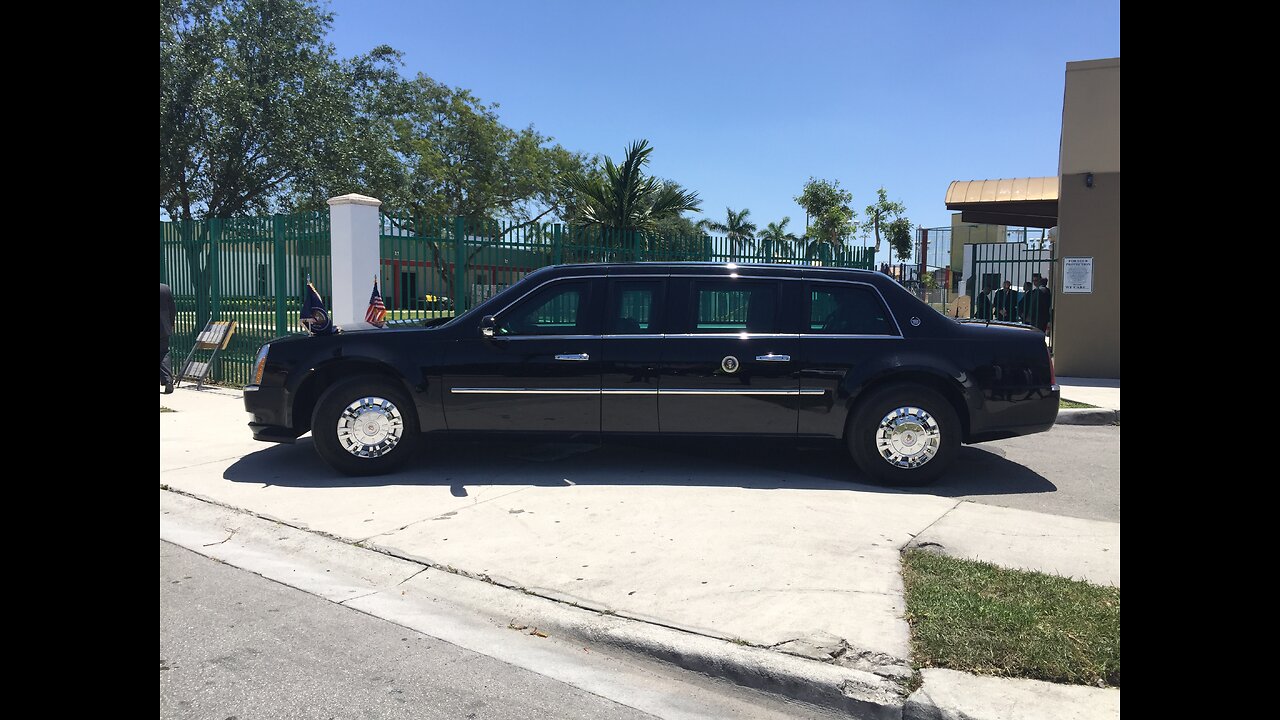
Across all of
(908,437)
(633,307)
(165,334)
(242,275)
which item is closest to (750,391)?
(633,307)

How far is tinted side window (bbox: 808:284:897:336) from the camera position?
261 inches

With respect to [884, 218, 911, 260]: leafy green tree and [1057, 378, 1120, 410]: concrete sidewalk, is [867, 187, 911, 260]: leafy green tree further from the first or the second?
[1057, 378, 1120, 410]: concrete sidewalk

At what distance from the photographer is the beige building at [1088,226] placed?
13539 millimetres

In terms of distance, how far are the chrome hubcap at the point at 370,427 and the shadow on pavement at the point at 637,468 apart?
9.7 inches

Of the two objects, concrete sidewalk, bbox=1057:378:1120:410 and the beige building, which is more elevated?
the beige building

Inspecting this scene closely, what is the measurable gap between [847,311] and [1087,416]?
515cm

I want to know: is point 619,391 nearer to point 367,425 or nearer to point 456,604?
point 367,425

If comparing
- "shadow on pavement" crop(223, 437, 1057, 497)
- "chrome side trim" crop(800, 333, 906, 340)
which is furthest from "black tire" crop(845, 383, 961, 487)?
"chrome side trim" crop(800, 333, 906, 340)

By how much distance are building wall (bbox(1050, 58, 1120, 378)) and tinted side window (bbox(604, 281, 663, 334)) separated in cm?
981

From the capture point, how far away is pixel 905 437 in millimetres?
6477
